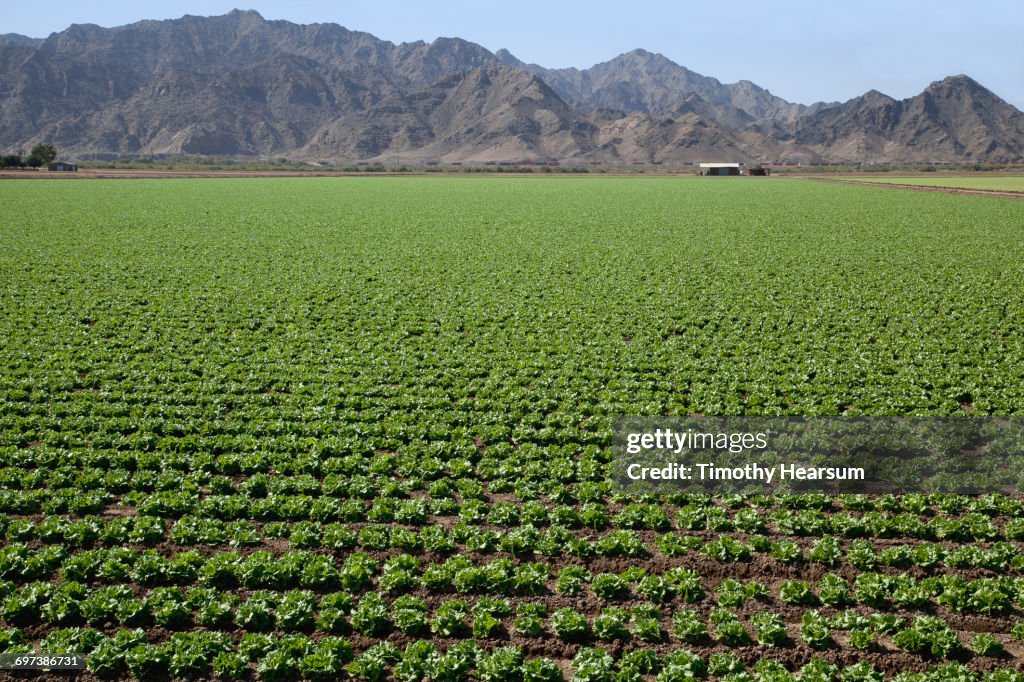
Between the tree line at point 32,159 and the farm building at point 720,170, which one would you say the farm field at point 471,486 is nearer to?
the tree line at point 32,159

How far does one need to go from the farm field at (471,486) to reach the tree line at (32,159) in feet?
414

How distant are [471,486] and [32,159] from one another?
16029 centimetres

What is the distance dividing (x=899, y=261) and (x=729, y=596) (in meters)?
31.1

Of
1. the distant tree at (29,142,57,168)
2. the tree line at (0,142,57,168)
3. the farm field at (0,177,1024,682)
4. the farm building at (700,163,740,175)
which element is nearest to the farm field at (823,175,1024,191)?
the farm building at (700,163,740,175)

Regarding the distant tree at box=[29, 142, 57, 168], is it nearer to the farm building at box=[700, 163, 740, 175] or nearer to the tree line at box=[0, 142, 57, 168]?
the tree line at box=[0, 142, 57, 168]

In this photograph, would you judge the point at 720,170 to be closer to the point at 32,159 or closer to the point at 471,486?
the point at 32,159

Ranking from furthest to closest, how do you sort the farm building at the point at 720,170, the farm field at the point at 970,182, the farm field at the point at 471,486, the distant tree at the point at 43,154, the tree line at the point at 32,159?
the farm building at the point at 720,170, the distant tree at the point at 43,154, the tree line at the point at 32,159, the farm field at the point at 970,182, the farm field at the point at 471,486

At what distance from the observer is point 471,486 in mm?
11828

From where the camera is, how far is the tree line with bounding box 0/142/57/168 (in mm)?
131625

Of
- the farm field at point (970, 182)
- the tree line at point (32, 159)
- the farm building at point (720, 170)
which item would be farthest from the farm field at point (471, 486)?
the farm building at point (720, 170)

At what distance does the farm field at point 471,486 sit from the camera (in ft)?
27.2

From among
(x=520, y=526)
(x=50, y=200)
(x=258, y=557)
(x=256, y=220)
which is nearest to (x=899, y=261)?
(x=520, y=526)

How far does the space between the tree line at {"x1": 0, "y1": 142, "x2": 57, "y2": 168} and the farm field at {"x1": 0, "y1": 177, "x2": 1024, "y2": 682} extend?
414 ft

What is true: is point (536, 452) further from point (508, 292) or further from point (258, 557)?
point (508, 292)
